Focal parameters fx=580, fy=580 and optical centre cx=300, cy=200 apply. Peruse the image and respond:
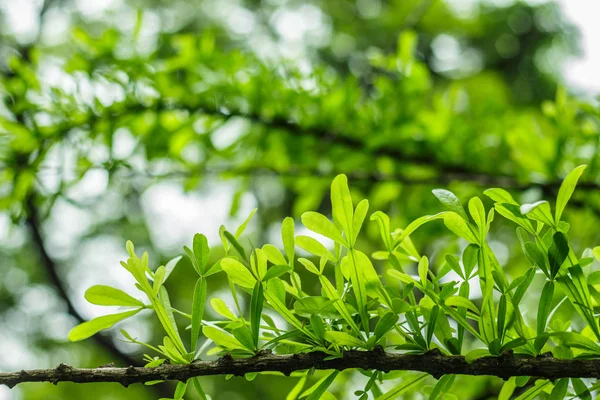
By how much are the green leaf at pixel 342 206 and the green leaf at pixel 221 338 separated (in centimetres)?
6

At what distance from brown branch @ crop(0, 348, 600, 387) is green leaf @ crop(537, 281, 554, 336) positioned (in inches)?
0.5

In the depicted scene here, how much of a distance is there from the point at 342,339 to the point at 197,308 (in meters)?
0.06

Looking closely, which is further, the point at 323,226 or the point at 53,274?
the point at 53,274

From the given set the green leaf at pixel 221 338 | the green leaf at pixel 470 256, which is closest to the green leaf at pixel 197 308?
the green leaf at pixel 221 338

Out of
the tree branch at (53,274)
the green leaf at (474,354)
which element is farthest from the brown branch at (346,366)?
the tree branch at (53,274)

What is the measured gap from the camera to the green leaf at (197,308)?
230mm

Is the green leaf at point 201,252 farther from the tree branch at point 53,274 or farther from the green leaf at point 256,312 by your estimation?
the tree branch at point 53,274

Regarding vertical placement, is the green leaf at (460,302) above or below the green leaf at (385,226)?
below

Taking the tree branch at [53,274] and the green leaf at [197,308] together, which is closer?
the green leaf at [197,308]

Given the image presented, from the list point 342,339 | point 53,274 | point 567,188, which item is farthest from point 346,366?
point 53,274

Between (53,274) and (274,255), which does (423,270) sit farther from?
(53,274)

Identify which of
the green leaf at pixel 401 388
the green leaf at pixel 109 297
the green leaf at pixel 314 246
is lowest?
the green leaf at pixel 401 388

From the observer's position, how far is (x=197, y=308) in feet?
0.77

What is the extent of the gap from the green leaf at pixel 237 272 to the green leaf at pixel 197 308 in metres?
0.01
